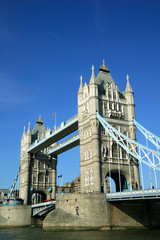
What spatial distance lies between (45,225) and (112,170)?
15290mm

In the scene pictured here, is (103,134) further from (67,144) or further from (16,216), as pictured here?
(16,216)

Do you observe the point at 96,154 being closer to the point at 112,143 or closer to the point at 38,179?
the point at 112,143

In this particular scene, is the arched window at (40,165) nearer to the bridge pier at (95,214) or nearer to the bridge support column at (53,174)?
the bridge support column at (53,174)

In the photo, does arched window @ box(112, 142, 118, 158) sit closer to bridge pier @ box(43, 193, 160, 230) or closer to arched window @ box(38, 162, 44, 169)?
bridge pier @ box(43, 193, 160, 230)

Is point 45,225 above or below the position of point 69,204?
below

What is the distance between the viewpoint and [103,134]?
51156 mm

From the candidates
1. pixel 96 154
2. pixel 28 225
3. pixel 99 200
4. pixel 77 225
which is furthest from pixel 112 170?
pixel 28 225

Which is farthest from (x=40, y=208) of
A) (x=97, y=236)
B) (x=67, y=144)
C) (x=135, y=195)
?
(x=135, y=195)

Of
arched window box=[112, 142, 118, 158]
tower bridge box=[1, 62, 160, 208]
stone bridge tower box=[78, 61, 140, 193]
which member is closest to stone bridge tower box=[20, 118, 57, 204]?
tower bridge box=[1, 62, 160, 208]

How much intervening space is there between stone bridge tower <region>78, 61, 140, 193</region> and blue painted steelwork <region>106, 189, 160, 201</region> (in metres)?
4.24

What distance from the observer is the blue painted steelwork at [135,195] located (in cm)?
3528

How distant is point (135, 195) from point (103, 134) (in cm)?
1593

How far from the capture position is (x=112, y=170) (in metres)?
49.6

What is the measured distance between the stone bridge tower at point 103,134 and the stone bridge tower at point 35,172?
80.3 feet
